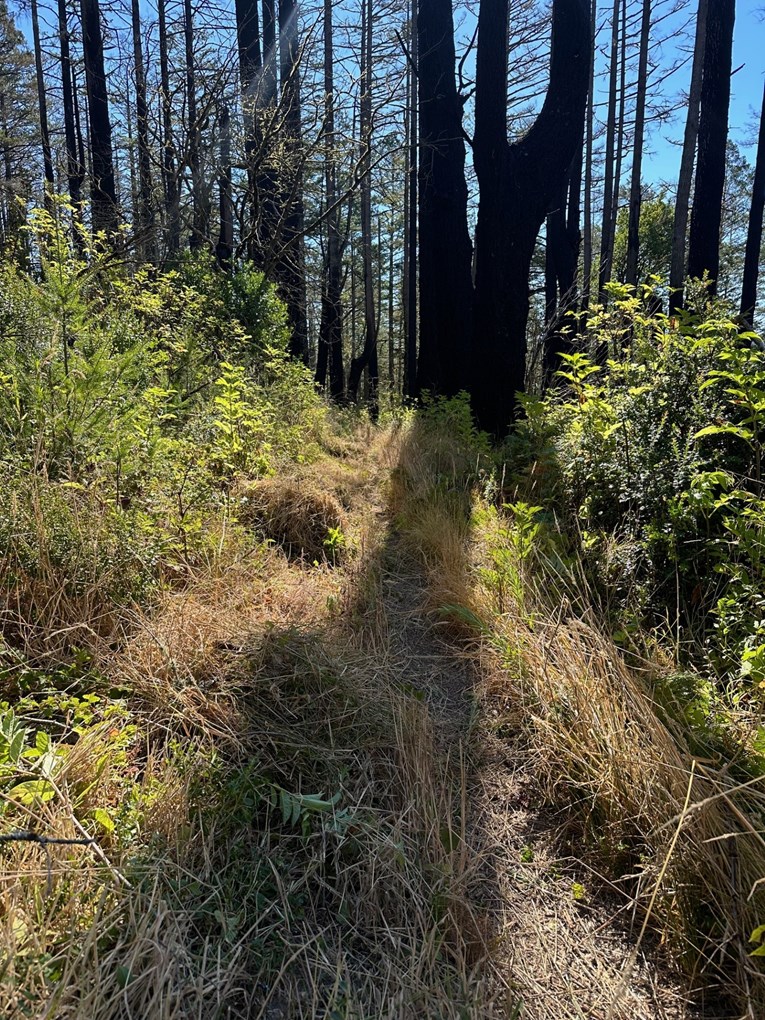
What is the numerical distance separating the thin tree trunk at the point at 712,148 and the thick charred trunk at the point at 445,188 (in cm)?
377

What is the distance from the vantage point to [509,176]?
6168mm

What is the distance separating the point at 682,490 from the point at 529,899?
1857mm

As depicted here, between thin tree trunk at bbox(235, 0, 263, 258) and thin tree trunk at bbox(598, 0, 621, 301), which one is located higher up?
thin tree trunk at bbox(598, 0, 621, 301)

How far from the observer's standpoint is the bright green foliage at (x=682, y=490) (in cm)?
209

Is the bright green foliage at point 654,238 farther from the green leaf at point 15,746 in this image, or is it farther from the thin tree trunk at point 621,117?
the green leaf at point 15,746

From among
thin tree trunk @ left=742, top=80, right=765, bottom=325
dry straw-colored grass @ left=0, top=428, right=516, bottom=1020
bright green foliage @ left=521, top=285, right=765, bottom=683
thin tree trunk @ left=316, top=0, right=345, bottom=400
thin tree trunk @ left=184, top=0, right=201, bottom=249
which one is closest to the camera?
dry straw-colored grass @ left=0, top=428, right=516, bottom=1020

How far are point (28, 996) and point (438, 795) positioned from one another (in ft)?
3.69

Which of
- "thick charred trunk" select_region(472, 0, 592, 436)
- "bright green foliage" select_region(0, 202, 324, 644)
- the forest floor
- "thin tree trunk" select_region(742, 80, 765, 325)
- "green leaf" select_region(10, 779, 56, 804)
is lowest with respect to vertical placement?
the forest floor

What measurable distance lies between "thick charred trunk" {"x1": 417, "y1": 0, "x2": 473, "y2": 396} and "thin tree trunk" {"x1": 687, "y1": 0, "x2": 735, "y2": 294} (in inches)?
148

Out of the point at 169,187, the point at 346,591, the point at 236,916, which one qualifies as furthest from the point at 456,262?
the point at 236,916

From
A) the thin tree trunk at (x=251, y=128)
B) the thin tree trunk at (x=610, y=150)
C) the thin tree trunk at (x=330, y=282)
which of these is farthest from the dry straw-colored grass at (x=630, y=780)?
the thin tree trunk at (x=610, y=150)

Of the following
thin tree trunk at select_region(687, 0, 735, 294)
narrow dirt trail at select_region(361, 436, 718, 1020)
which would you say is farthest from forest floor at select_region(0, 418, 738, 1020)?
thin tree trunk at select_region(687, 0, 735, 294)

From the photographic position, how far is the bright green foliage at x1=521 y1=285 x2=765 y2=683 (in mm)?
2090

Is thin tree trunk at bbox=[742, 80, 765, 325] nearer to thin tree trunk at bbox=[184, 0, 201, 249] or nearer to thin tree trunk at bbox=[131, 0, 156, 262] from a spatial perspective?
thin tree trunk at bbox=[184, 0, 201, 249]
